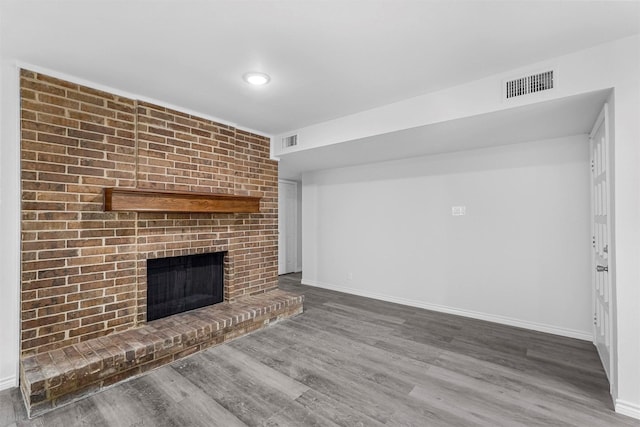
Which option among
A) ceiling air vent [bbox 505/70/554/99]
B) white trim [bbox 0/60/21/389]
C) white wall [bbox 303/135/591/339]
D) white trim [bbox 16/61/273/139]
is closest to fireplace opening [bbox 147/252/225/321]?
white trim [bbox 0/60/21/389]

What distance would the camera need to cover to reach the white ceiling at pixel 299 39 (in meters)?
1.67

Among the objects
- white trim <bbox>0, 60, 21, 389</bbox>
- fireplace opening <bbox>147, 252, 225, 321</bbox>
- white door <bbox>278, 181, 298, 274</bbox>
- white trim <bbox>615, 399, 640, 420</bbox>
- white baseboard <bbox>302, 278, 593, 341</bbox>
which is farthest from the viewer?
white door <bbox>278, 181, 298, 274</bbox>

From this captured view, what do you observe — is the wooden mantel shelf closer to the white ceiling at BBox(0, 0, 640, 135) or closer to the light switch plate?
the white ceiling at BBox(0, 0, 640, 135)

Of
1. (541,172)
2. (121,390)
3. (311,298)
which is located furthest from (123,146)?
(541,172)

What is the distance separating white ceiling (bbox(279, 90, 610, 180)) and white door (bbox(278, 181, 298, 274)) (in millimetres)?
2131

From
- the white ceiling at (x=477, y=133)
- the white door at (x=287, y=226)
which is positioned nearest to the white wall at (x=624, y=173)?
the white ceiling at (x=477, y=133)

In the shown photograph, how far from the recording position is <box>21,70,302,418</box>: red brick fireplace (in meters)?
2.30

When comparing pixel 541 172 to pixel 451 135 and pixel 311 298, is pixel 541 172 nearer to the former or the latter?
pixel 451 135

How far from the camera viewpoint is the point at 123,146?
2793 mm

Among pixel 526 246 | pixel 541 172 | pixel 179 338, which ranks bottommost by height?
pixel 179 338

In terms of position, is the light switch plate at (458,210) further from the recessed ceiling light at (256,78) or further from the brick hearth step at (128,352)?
the recessed ceiling light at (256,78)

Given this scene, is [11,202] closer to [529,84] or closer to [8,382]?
[8,382]

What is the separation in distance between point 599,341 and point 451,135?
2408 mm

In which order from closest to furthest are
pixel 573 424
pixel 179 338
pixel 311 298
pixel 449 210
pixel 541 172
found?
pixel 573 424 < pixel 179 338 < pixel 541 172 < pixel 449 210 < pixel 311 298
